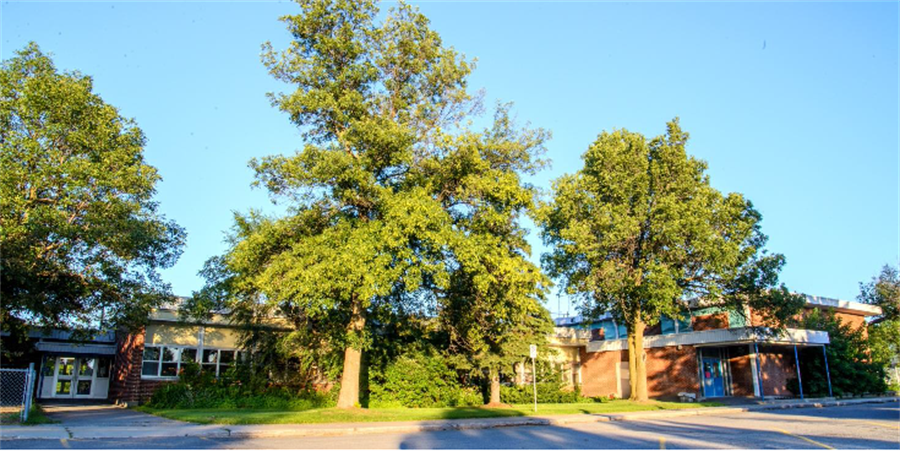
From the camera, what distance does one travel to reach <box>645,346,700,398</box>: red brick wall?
105ft

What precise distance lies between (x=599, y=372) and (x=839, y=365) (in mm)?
12816

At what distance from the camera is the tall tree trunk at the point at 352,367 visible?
1900 cm

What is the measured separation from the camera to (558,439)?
12891mm

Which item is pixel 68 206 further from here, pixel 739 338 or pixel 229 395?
pixel 739 338

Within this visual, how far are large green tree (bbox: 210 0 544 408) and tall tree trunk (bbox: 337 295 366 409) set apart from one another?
34 millimetres

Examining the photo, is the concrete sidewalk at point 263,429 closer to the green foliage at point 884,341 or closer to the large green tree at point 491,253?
the large green tree at point 491,253

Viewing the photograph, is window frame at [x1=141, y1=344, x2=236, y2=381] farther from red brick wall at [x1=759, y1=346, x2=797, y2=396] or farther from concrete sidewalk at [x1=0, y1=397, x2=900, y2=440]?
red brick wall at [x1=759, y1=346, x2=797, y2=396]

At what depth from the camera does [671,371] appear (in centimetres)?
3294

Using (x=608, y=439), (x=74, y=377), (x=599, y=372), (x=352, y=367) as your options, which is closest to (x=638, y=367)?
(x=599, y=372)

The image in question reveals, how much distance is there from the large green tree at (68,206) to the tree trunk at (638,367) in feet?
64.9

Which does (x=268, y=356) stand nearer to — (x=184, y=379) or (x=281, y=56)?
(x=184, y=379)

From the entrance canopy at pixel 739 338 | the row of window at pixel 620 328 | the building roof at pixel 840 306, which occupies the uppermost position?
the building roof at pixel 840 306

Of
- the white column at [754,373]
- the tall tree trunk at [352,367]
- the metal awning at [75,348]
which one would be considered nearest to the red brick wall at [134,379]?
the metal awning at [75,348]

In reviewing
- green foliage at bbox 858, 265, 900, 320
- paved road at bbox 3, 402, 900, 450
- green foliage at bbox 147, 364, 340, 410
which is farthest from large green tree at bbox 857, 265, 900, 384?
green foliage at bbox 147, 364, 340, 410
